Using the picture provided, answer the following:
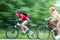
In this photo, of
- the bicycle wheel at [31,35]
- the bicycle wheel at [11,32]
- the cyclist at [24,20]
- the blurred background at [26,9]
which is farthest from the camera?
the blurred background at [26,9]

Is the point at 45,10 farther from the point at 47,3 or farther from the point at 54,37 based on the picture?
the point at 54,37

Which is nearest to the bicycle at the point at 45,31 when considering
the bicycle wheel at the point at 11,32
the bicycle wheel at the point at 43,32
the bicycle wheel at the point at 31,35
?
the bicycle wheel at the point at 43,32

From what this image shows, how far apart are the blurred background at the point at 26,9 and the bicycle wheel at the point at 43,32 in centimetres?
164

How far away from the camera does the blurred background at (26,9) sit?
44.0 feet

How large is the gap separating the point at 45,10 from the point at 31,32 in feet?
7.36

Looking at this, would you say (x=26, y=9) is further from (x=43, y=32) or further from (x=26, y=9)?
(x=43, y=32)

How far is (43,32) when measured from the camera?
11578 mm

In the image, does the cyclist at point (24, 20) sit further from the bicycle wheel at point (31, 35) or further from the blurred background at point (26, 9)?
the blurred background at point (26, 9)

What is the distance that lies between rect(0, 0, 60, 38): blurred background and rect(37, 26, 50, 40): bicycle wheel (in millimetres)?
1636

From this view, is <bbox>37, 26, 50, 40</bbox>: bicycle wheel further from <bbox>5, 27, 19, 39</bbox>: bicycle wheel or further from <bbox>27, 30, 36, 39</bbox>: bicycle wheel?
<bbox>5, 27, 19, 39</bbox>: bicycle wheel

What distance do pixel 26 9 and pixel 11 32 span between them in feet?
7.02

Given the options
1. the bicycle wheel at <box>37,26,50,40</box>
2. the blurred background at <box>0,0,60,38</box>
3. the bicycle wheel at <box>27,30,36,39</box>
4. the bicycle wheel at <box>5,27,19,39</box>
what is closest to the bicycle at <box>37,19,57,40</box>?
the bicycle wheel at <box>37,26,50,40</box>

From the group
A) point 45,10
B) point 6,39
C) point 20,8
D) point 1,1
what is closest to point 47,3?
point 45,10

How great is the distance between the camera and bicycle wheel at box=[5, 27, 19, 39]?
451 inches
